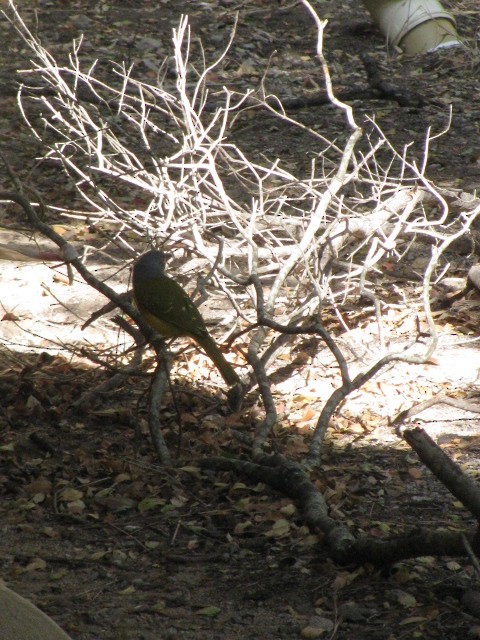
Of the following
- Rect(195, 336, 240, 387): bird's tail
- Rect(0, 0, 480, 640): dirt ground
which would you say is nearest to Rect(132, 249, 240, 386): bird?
Rect(195, 336, 240, 387): bird's tail

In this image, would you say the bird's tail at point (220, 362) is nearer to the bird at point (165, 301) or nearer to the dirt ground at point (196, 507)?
the bird at point (165, 301)

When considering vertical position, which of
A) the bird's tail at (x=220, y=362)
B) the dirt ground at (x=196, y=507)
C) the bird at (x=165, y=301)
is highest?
the bird at (x=165, y=301)

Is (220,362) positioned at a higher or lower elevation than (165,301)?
lower

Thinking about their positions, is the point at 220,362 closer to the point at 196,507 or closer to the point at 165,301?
the point at 165,301

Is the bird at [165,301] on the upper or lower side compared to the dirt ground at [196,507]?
upper

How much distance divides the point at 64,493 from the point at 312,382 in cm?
226

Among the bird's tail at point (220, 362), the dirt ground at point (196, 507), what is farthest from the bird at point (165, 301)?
the dirt ground at point (196, 507)

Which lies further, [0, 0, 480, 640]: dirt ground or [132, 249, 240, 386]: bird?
[132, 249, 240, 386]: bird

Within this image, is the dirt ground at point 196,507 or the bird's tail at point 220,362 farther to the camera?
the bird's tail at point 220,362

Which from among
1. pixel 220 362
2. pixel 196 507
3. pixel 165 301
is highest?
pixel 165 301

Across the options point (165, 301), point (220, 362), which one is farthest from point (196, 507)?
point (165, 301)

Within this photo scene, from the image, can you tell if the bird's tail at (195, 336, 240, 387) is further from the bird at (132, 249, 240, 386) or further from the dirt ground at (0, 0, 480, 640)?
the dirt ground at (0, 0, 480, 640)

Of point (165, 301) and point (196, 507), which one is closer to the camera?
point (196, 507)

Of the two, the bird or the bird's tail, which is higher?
the bird
